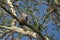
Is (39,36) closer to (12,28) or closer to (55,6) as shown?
(12,28)

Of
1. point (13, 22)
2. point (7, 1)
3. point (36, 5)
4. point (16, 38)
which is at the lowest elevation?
point (16, 38)

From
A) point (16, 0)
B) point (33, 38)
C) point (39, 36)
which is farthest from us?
point (16, 0)

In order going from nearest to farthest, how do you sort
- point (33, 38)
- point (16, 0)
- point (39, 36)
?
1. point (39, 36)
2. point (33, 38)
3. point (16, 0)

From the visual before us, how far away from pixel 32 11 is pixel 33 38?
44.5 inches

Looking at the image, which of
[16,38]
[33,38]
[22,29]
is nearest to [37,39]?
[33,38]

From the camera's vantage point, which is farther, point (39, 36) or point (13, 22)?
point (13, 22)

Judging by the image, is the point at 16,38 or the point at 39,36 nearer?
the point at 39,36

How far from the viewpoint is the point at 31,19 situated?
7277 millimetres

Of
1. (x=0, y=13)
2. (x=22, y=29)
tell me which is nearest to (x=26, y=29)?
(x=22, y=29)

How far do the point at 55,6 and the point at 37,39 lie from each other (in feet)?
4.14

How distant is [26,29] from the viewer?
21.5 feet

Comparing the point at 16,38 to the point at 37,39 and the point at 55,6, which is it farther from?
the point at 55,6

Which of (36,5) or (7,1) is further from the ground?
(7,1)

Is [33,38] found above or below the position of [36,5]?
below
